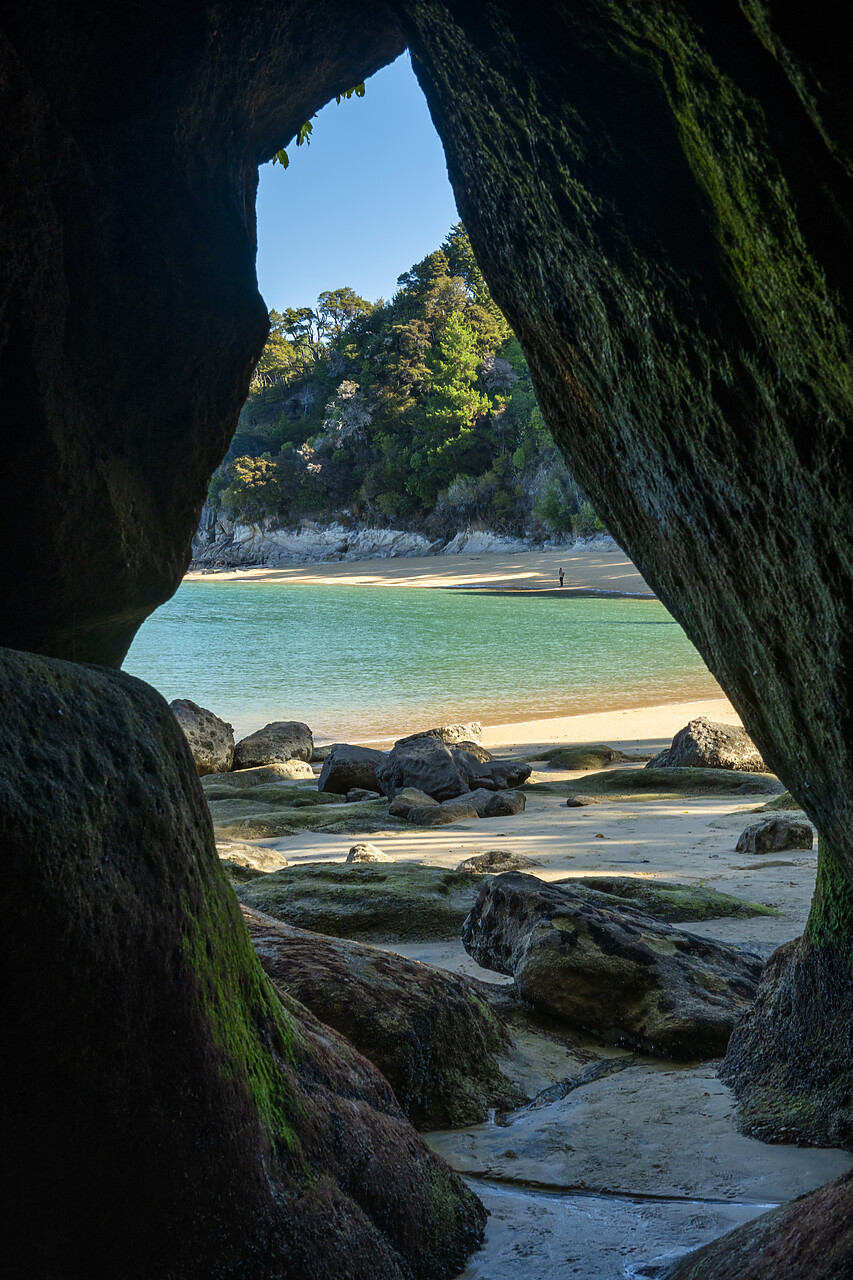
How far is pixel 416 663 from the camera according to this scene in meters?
26.1

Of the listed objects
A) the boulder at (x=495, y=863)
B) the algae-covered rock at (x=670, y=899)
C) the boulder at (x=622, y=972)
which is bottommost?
the boulder at (x=495, y=863)

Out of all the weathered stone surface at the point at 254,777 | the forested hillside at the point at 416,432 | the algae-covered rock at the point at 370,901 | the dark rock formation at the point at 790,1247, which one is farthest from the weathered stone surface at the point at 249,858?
the forested hillside at the point at 416,432

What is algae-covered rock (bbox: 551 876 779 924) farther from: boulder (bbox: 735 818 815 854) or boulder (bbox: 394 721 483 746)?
boulder (bbox: 394 721 483 746)

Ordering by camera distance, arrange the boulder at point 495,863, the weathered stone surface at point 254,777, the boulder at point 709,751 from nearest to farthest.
A: the boulder at point 495,863 < the weathered stone surface at point 254,777 < the boulder at point 709,751

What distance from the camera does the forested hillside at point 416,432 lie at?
69.0m

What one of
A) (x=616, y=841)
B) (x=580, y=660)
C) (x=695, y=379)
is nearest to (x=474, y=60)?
(x=695, y=379)

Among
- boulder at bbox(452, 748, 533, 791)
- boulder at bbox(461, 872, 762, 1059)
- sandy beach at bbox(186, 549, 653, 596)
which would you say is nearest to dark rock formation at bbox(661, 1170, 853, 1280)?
boulder at bbox(461, 872, 762, 1059)

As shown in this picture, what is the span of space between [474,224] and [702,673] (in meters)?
21.4

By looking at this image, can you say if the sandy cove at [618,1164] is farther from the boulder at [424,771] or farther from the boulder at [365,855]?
the boulder at [424,771]

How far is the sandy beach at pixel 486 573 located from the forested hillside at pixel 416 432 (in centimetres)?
346

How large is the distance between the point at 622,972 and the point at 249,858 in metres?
3.75

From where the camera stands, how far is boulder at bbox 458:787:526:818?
362 inches

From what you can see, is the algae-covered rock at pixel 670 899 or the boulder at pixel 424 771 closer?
the algae-covered rock at pixel 670 899

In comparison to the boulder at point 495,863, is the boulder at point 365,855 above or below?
below
